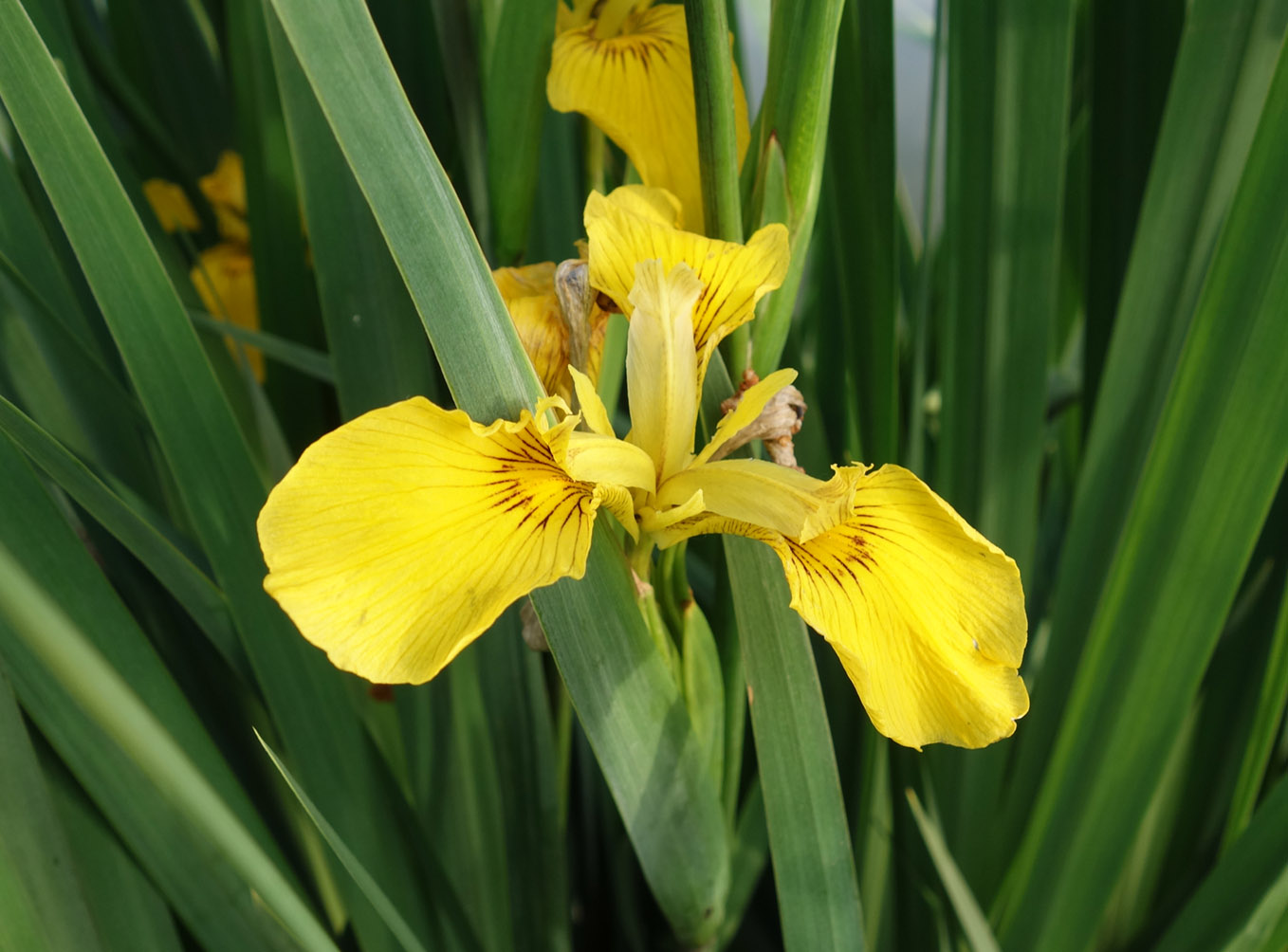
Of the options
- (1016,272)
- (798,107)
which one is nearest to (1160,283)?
(1016,272)

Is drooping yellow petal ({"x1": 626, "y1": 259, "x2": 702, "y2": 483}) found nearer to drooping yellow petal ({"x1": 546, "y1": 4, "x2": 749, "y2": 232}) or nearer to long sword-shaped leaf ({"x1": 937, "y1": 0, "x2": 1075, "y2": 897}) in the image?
drooping yellow petal ({"x1": 546, "y1": 4, "x2": 749, "y2": 232})

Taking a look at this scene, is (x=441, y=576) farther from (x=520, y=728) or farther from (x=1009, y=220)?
(x=1009, y=220)

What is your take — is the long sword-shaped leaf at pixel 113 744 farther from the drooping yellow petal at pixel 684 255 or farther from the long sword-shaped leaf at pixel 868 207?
the long sword-shaped leaf at pixel 868 207

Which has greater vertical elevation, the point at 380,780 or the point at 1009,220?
the point at 1009,220

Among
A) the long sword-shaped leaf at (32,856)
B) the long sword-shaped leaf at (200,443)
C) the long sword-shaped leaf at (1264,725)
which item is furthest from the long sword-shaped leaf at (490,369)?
the long sword-shaped leaf at (1264,725)

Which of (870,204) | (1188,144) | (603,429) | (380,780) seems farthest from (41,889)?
(1188,144)

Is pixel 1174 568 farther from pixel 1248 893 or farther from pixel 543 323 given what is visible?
pixel 543 323

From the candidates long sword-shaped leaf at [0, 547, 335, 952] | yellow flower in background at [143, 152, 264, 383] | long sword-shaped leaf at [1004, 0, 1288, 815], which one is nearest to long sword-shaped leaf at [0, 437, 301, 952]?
long sword-shaped leaf at [0, 547, 335, 952]
